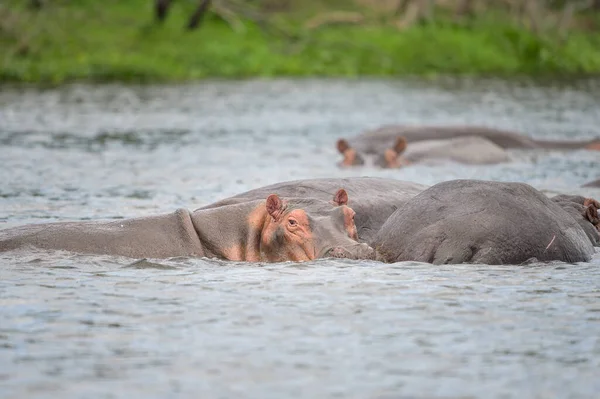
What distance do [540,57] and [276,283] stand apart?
32.2m

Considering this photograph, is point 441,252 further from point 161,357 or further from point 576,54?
point 576,54

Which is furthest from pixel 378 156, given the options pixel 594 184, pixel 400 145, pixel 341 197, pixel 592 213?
pixel 341 197

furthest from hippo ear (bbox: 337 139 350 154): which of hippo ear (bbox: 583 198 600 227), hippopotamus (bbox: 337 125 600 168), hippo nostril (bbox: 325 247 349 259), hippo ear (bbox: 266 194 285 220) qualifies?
hippo nostril (bbox: 325 247 349 259)

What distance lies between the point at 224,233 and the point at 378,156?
811 centimetres

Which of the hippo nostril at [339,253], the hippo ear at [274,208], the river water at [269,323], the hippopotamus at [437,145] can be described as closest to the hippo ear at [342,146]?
the hippopotamus at [437,145]

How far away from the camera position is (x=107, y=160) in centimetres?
1895

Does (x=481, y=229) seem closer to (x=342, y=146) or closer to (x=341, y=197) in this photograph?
(x=341, y=197)

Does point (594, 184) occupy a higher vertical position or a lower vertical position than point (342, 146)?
lower

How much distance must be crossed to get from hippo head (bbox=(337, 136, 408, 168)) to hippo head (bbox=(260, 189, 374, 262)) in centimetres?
753

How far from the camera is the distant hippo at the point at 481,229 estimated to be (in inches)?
371

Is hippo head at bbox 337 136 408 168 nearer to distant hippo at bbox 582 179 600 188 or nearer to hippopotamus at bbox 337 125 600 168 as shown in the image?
hippopotamus at bbox 337 125 600 168

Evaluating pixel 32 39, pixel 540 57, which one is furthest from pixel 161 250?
pixel 540 57

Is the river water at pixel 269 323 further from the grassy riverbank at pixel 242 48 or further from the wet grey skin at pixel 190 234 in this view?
the grassy riverbank at pixel 242 48

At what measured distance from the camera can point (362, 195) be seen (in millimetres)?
10922
